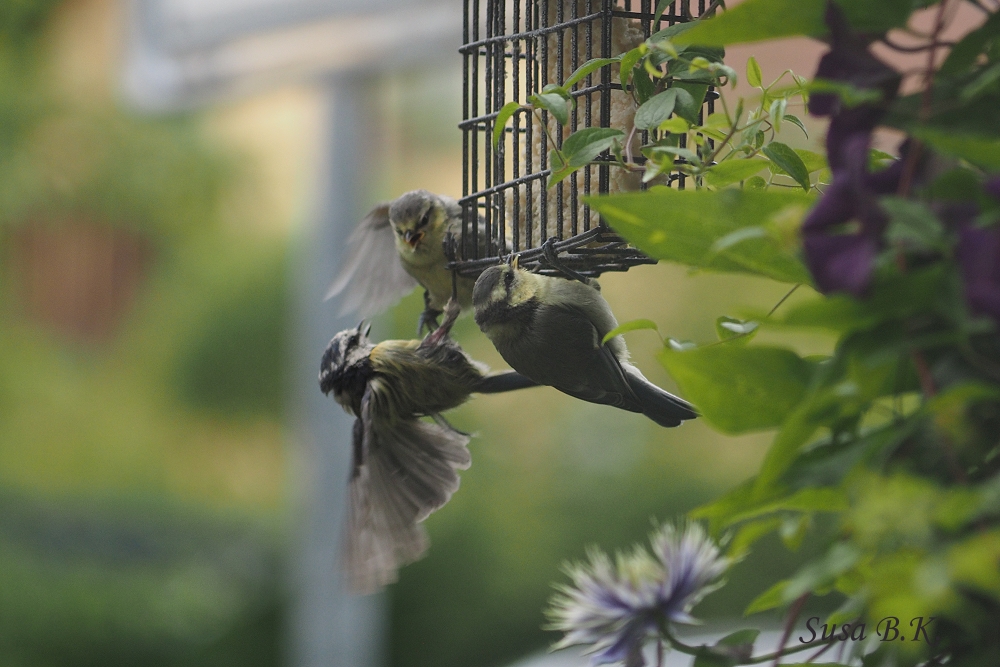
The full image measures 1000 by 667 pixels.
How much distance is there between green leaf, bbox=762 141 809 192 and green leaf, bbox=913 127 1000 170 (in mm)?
361

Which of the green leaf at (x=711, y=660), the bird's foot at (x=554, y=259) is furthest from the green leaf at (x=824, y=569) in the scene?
the bird's foot at (x=554, y=259)

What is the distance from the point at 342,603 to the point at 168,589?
1.15 m

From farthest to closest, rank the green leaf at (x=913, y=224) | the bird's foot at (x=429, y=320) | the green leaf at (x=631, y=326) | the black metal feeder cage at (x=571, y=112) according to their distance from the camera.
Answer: the bird's foot at (x=429, y=320) → the black metal feeder cage at (x=571, y=112) → the green leaf at (x=631, y=326) → the green leaf at (x=913, y=224)

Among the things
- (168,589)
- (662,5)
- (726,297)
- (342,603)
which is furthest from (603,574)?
(168,589)

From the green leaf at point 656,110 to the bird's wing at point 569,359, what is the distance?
43 centimetres

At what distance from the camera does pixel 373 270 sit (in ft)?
5.80

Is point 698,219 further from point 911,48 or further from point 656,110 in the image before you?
point 656,110

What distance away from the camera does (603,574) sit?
1053 mm

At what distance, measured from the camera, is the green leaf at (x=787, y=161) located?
86cm

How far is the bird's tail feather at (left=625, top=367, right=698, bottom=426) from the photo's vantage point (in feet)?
4.20

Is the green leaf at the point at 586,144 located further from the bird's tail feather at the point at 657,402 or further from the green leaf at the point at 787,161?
the bird's tail feather at the point at 657,402

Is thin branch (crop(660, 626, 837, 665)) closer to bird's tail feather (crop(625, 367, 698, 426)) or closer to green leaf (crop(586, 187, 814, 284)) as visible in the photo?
green leaf (crop(586, 187, 814, 284))

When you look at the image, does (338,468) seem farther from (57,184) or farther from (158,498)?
(57,184)

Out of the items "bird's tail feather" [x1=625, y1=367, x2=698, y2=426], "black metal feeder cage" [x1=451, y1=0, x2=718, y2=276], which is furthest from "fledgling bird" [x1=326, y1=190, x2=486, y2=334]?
"bird's tail feather" [x1=625, y1=367, x2=698, y2=426]
